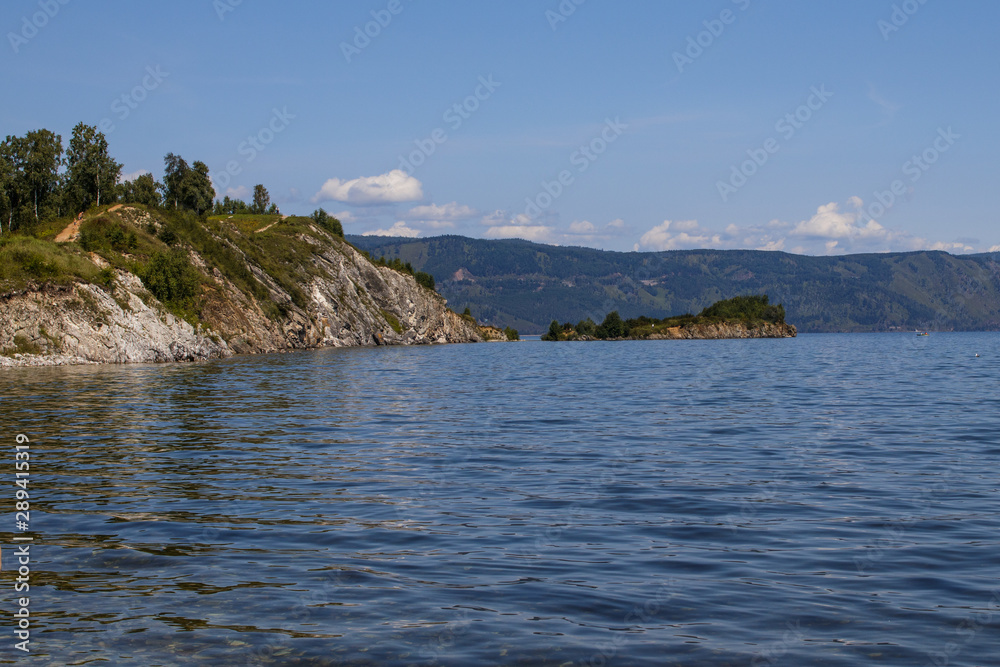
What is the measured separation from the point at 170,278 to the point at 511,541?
91.4 metres

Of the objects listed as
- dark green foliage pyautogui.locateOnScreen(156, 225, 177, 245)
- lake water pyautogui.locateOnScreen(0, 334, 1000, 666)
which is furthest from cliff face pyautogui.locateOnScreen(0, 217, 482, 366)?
lake water pyautogui.locateOnScreen(0, 334, 1000, 666)

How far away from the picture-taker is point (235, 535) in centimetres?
1538

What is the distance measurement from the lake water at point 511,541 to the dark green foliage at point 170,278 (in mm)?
65479

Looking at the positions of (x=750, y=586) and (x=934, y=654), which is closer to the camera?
(x=934, y=654)

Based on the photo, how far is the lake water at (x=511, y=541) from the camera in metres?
10.3

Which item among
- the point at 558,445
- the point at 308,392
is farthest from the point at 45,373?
the point at 558,445

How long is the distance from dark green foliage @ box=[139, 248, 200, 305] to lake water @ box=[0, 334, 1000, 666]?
65.5 metres

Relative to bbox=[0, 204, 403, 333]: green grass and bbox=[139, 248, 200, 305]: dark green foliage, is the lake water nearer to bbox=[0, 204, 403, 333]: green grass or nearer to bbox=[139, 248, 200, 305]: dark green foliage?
bbox=[0, 204, 403, 333]: green grass

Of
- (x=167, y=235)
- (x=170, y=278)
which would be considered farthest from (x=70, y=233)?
(x=167, y=235)

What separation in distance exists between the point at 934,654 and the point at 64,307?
83360 millimetres

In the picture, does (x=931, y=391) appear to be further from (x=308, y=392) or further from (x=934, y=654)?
(x=934, y=654)

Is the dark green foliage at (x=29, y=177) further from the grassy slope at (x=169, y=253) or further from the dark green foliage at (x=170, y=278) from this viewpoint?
the dark green foliage at (x=170, y=278)

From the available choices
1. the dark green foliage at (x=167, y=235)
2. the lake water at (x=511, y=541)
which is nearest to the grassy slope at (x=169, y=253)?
the dark green foliage at (x=167, y=235)

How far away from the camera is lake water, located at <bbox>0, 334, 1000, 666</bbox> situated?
405 inches
